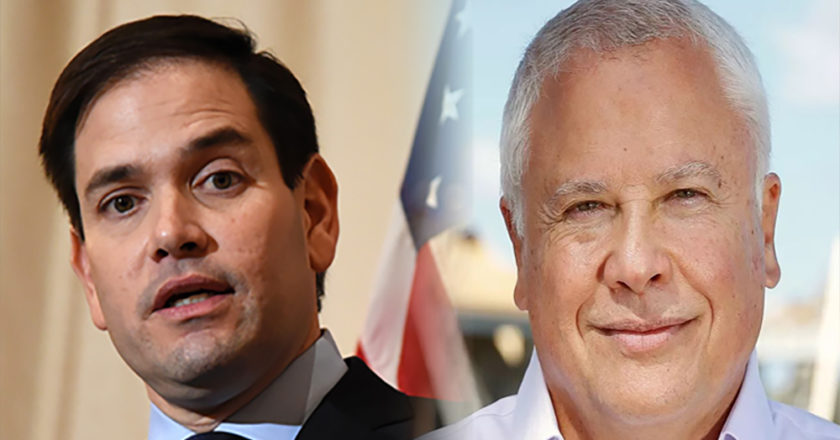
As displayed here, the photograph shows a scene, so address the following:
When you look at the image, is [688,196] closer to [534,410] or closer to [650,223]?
[650,223]

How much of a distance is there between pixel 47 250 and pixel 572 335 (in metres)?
1.02

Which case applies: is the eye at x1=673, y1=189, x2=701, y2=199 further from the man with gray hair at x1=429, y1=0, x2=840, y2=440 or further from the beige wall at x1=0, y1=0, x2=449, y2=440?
the beige wall at x1=0, y1=0, x2=449, y2=440

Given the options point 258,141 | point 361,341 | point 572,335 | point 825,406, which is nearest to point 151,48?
point 258,141

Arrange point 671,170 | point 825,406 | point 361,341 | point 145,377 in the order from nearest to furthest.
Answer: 1. point 671,170
2. point 825,406
3. point 145,377
4. point 361,341

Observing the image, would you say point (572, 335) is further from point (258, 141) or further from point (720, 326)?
point (258, 141)

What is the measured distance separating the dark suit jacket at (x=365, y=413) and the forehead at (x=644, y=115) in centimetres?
46

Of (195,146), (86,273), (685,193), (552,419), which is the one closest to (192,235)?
(195,146)

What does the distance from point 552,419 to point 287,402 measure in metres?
0.41

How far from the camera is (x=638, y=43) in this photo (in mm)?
1078

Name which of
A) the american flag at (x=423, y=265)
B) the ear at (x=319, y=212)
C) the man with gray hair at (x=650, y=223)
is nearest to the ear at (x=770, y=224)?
the man with gray hair at (x=650, y=223)

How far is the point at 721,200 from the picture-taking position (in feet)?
3.45

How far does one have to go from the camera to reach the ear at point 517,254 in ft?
3.76

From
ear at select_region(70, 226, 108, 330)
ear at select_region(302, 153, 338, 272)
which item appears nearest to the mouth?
ear at select_region(302, 153, 338, 272)

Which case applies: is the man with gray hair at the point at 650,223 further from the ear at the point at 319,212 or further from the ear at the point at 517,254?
the ear at the point at 319,212
